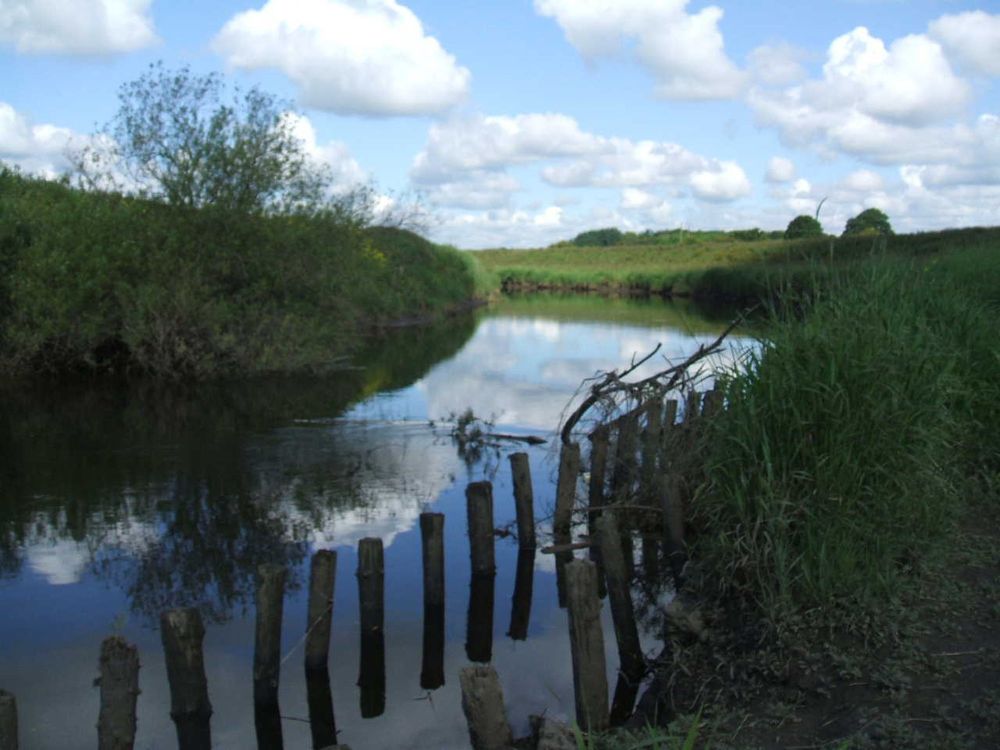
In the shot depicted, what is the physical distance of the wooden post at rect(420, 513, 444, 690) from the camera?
7.26 meters

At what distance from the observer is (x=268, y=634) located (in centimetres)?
609

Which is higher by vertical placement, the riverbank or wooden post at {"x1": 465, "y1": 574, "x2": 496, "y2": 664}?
the riverbank

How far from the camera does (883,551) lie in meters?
6.52

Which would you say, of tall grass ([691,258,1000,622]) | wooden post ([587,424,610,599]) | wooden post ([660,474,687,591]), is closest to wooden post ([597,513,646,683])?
tall grass ([691,258,1000,622])

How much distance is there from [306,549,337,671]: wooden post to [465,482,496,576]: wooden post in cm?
182

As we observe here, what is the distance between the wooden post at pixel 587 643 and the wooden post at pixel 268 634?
5.69ft

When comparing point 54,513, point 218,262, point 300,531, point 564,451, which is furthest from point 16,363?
point 564,451

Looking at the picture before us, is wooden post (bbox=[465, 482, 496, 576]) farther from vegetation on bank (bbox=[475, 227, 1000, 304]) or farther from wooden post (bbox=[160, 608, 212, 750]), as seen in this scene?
vegetation on bank (bbox=[475, 227, 1000, 304])

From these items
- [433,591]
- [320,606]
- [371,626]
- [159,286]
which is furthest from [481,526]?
[159,286]

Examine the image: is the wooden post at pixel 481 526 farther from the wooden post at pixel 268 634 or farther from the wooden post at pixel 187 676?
the wooden post at pixel 187 676

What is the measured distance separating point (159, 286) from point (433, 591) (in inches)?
593

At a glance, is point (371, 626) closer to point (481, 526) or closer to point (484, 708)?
point (481, 526)

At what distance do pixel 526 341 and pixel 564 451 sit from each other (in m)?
23.4

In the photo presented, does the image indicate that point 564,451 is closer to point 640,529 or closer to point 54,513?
point 640,529
